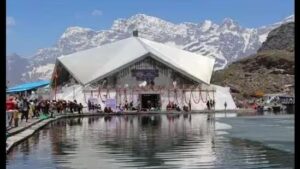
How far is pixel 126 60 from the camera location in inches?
2687

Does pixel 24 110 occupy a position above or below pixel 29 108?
below

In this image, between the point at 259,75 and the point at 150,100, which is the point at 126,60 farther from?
the point at 259,75

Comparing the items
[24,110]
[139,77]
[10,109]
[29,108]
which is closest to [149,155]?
[10,109]

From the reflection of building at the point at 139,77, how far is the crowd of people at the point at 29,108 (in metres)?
9.23

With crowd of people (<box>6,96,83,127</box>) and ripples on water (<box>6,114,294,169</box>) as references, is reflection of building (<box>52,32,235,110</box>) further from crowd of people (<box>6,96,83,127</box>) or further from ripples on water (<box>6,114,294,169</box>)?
ripples on water (<box>6,114,294,169</box>)

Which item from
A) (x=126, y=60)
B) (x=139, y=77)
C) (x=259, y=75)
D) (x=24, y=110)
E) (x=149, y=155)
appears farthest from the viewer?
(x=259, y=75)

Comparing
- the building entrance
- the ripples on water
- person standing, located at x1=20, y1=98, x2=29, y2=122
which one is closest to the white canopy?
the building entrance

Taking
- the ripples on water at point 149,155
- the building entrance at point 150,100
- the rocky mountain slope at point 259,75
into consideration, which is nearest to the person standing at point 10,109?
the ripples on water at point 149,155

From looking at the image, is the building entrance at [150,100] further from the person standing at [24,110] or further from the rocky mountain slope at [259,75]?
the person standing at [24,110]

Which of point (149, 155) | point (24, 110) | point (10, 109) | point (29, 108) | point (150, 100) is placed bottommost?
point (149, 155)

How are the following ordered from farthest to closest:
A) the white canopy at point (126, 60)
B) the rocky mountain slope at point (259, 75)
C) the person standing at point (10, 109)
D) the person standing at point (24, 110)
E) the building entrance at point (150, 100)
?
the rocky mountain slope at point (259, 75) < the white canopy at point (126, 60) < the building entrance at point (150, 100) < the person standing at point (24, 110) < the person standing at point (10, 109)

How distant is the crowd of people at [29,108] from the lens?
80.3 ft

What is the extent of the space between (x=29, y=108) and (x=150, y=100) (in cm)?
2959
